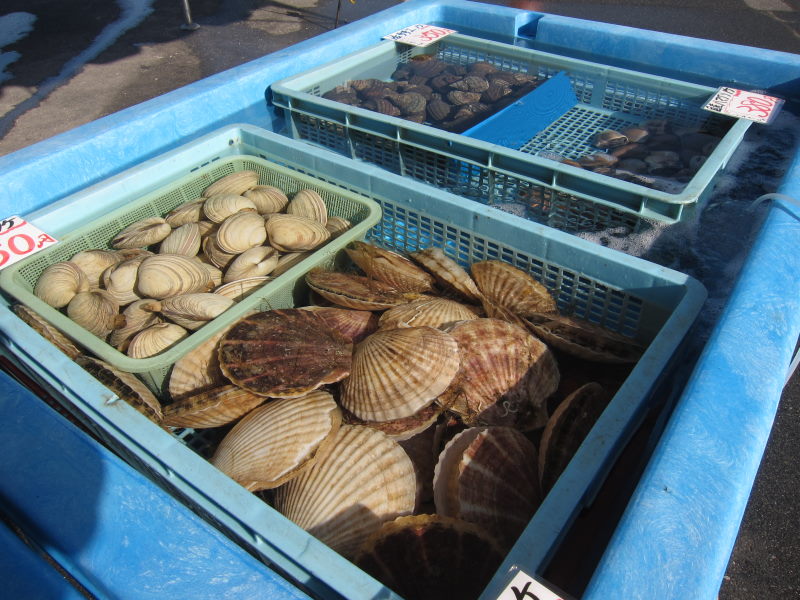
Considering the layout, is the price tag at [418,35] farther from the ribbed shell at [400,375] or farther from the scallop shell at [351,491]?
the scallop shell at [351,491]

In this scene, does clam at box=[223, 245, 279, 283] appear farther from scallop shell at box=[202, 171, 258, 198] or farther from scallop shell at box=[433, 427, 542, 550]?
scallop shell at box=[433, 427, 542, 550]

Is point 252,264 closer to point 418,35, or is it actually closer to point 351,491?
point 351,491

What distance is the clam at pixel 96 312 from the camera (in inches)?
68.1

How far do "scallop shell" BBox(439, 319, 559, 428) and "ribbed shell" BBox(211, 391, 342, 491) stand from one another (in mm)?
331

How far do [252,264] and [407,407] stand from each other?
0.79 metres

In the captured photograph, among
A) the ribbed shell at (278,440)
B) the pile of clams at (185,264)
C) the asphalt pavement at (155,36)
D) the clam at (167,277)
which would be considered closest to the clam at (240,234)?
the pile of clams at (185,264)

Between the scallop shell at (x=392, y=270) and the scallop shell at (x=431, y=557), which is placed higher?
the scallop shell at (x=392, y=270)

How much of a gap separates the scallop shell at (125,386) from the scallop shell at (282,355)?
0.20 meters

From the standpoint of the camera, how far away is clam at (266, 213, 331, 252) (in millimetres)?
1994

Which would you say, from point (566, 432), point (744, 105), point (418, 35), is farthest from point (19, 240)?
point (744, 105)

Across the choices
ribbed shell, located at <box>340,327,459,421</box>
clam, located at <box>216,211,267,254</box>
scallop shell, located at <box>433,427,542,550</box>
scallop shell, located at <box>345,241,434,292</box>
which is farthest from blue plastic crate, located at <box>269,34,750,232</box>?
scallop shell, located at <box>433,427,542,550</box>

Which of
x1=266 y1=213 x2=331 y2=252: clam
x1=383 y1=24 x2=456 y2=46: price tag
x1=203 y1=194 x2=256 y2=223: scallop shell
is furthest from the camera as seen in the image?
x1=383 y1=24 x2=456 y2=46: price tag

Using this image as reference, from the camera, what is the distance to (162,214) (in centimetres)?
231

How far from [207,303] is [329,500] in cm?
69
